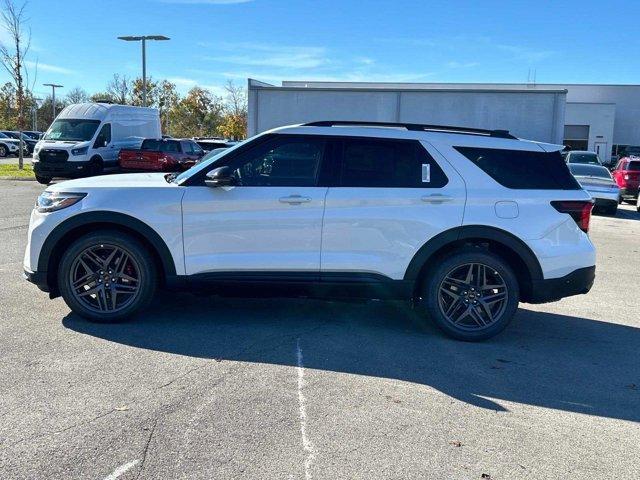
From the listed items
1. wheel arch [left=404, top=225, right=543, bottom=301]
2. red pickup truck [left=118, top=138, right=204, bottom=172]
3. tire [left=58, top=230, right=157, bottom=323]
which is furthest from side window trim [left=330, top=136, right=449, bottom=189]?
red pickup truck [left=118, top=138, right=204, bottom=172]

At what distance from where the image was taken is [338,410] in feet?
12.8

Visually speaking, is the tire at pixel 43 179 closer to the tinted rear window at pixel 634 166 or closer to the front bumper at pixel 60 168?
the front bumper at pixel 60 168

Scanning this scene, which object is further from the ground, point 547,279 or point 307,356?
point 547,279

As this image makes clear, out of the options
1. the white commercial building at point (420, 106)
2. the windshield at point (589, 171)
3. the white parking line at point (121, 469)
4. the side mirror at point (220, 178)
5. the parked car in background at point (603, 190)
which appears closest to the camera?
the white parking line at point (121, 469)

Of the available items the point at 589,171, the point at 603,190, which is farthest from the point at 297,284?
the point at 589,171

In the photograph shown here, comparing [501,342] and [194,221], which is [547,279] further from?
[194,221]

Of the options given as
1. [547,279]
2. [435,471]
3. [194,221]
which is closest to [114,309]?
[194,221]

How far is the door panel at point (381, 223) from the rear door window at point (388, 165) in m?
0.07

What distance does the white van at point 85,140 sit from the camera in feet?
Result: 64.8

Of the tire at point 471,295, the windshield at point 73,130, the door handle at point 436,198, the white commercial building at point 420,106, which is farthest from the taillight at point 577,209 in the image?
the windshield at point 73,130

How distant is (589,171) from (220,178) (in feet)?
50.9

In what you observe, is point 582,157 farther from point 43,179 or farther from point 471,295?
point 471,295

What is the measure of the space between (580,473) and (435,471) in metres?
0.79

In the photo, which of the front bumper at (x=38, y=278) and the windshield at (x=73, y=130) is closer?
the front bumper at (x=38, y=278)
